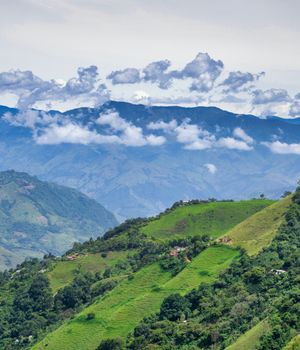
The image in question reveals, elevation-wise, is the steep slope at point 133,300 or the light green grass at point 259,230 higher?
the light green grass at point 259,230

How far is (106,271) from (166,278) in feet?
115

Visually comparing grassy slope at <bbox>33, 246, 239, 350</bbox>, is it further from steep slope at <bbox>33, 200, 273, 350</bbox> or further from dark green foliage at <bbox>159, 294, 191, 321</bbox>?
dark green foliage at <bbox>159, 294, 191, 321</bbox>

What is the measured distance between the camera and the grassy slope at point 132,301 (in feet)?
413

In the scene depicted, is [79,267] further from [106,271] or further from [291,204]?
[291,204]

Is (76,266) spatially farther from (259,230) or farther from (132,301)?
(132,301)

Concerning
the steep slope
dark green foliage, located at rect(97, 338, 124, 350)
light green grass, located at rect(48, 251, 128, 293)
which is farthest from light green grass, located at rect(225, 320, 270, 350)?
light green grass, located at rect(48, 251, 128, 293)

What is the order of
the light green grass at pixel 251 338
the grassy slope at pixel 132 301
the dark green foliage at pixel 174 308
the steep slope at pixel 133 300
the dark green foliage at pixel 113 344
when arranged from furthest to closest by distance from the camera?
the steep slope at pixel 133 300 → the grassy slope at pixel 132 301 → the dark green foliage at pixel 174 308 → the dark green foliage at pixel 113 344 → the light green grass at pixel 251 338

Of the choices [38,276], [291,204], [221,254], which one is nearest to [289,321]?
[221,254]

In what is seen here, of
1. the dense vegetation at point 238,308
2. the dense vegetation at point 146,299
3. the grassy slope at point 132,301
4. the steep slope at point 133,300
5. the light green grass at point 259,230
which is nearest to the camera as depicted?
the dense vegetation at point 238,308

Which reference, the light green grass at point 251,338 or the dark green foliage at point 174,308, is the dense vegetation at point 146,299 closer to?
the dark green foliage at point 174,308

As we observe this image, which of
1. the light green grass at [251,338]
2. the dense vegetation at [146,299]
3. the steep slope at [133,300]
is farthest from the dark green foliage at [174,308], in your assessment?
the light green grass at [251,338]

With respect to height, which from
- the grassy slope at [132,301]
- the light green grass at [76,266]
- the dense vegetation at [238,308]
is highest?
the dense vegetation at [238,308]

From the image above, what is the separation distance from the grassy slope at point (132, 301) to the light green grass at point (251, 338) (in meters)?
35.7

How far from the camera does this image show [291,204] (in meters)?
158
